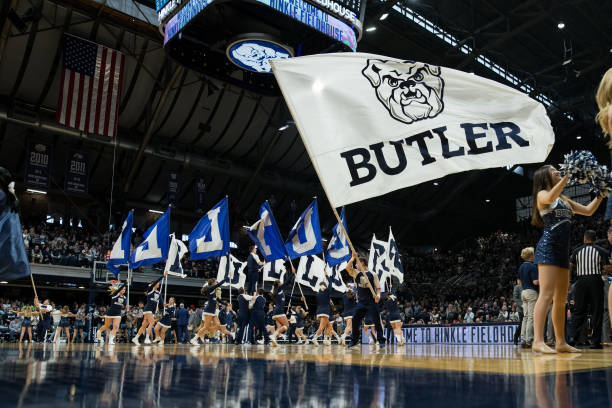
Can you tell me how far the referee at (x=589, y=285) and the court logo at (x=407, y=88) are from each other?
456 centimetres

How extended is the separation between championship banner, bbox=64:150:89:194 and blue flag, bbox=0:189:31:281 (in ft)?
72.8

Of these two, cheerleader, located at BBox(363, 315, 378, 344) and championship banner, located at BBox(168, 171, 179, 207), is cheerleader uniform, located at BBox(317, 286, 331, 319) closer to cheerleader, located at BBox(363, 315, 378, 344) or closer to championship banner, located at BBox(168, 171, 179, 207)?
cheerleader, located at BBox(363, 315, 378, 344)

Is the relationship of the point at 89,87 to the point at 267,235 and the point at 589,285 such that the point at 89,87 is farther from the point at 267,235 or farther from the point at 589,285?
the point at 589,285

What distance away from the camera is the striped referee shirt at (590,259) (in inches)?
296

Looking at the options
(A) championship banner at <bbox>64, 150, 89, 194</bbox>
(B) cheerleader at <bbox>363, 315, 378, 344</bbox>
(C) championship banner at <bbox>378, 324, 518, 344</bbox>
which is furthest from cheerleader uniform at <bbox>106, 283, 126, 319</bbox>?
(A) championship banner at <bbox>64, 150, 89, 194</bbox>

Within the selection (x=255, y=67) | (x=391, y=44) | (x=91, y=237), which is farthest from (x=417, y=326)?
(x=91, y=237)

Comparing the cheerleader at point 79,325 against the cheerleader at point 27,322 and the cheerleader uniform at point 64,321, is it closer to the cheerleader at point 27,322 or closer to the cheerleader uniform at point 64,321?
the cheerleader uniform at point 64,321

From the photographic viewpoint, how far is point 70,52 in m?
20.8

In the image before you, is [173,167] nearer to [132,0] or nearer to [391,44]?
[132,0]

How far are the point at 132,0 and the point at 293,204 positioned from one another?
53.4 ft

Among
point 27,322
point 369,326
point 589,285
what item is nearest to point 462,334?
point 369,326

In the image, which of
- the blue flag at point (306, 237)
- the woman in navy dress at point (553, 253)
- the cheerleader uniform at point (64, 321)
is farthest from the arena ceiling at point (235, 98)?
the woman in navy dress at point (553, 253)

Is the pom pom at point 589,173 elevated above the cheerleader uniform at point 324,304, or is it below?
above

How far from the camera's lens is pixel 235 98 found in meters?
28.3
